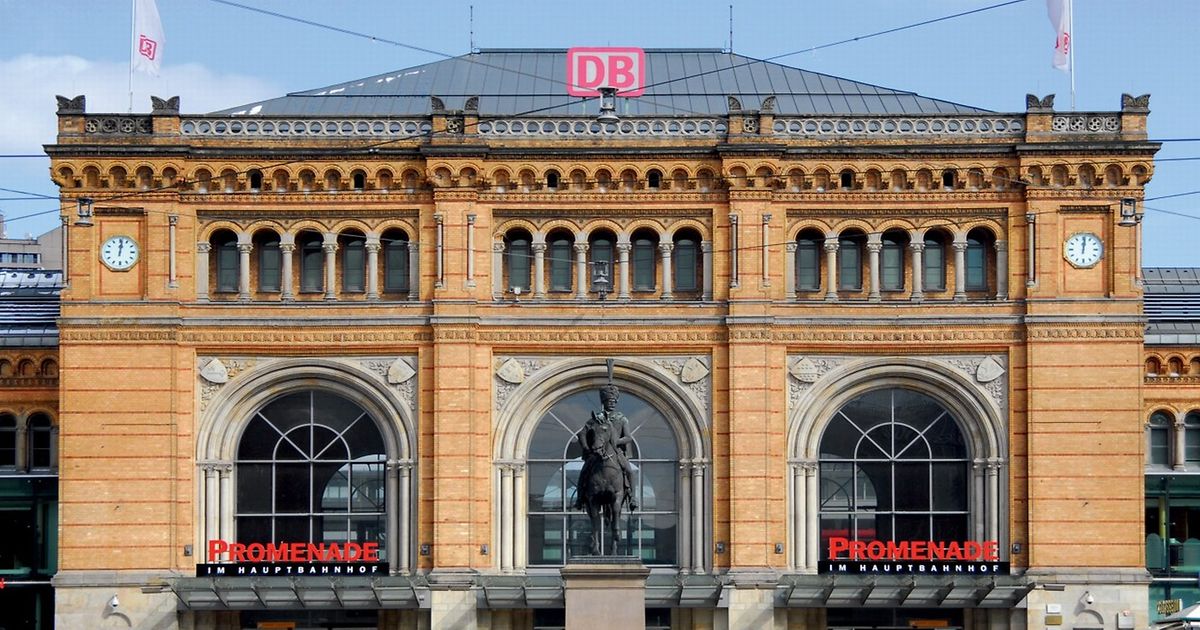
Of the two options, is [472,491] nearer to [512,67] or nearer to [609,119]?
[609,119]

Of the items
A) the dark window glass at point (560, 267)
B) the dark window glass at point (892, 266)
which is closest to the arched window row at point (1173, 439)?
the dark window glass at point (892, 266)

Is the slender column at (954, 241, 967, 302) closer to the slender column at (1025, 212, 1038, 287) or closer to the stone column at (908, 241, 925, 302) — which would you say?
the stone column at (908, 241, 925, 302)

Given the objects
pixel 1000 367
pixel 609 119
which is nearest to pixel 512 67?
pixel 609 119

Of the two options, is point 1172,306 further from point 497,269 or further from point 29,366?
point 29,366

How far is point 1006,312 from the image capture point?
Result: 56.9 meters

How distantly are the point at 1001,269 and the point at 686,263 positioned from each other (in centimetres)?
881

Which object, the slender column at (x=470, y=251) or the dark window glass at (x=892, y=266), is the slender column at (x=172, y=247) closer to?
the slender column at (x=470, y=251)

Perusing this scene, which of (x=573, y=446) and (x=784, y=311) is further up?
(x=784, y=311)

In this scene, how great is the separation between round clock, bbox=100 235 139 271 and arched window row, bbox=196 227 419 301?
1.81 meters

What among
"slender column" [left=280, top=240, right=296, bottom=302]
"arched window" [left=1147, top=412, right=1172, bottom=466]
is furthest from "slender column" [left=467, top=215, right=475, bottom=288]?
"arched window" [left=1147, top=412, right=1172, bottom=466]

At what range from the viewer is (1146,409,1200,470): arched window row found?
62312 mm

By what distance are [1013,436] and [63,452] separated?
26.2 metres

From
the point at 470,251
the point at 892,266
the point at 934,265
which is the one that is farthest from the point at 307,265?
the point at 934,265

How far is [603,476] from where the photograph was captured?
160ft
